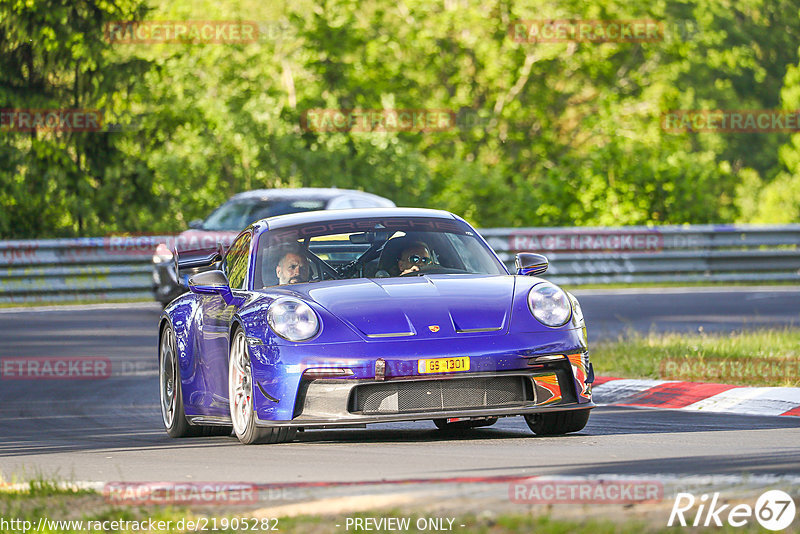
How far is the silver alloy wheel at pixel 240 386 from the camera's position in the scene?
8.53m

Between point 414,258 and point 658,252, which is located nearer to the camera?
point 414,258

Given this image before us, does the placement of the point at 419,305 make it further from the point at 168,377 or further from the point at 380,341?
the point at 168,377

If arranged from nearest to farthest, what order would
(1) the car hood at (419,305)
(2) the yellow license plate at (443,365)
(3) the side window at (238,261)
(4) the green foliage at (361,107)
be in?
(2) the yellow license plate at (443,365) → (1) the car hood at (419,305) → (3) the side window at (238,261) → (4) the green foliage at (361,107)

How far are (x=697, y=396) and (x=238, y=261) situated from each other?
3352 millimetres

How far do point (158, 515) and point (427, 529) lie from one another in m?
1.09

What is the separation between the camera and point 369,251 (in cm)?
947

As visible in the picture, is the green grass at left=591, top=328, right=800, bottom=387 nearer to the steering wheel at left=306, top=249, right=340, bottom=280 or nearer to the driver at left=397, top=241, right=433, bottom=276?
the driver at left=397, top=241, right=433, bottom=276

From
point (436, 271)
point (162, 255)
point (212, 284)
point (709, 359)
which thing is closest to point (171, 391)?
point (212, 284)

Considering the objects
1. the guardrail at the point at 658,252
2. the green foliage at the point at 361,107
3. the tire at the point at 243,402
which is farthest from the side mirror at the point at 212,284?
the green foliage at the point at 361,107

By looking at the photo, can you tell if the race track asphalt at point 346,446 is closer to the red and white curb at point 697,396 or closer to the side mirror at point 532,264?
the red and white curb at point 697,396

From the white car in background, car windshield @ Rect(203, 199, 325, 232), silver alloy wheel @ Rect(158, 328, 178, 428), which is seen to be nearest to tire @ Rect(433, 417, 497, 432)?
silver alloy wheel @ Rect(158, 328, 178, 428)

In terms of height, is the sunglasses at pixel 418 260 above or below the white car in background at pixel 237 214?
above

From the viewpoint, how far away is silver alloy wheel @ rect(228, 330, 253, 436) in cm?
853

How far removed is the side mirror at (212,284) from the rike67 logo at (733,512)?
4.23 meters
